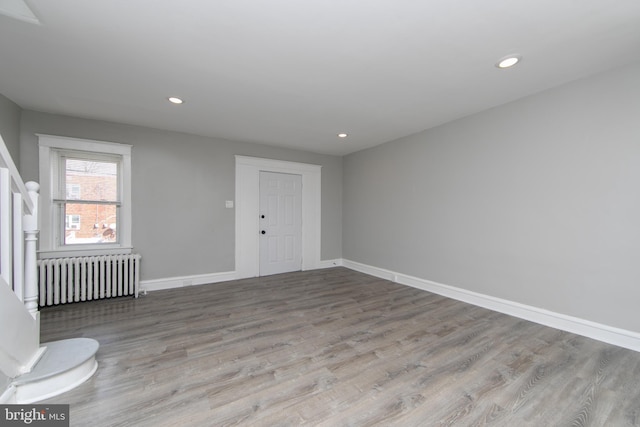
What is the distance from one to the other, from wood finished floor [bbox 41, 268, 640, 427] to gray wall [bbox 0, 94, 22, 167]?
2054 mm

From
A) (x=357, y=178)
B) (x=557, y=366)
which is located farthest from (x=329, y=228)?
(x=557, y=366)

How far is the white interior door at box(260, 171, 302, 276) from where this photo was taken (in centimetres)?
505

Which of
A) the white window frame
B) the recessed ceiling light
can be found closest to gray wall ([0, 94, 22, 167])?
the white window frame

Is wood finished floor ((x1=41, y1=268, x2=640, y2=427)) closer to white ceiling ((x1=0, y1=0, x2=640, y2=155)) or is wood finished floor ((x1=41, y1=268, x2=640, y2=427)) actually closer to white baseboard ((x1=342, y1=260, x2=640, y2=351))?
white baseboard ((x1=342, y1=260, x2=640, y2=351))

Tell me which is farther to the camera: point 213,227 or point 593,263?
point 213,227

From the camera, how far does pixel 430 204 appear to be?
4059 millimetres

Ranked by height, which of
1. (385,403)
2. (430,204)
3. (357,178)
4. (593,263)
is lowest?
(385,403)

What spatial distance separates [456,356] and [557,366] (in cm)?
75

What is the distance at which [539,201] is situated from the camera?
9.45 ft

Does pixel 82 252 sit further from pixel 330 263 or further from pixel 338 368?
pixel 330 263

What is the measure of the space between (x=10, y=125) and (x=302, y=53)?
3.68m

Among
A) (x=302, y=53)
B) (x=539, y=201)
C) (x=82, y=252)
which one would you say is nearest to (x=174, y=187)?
(x=82, y=252)

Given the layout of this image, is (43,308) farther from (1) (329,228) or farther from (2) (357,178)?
(2) (357,178)

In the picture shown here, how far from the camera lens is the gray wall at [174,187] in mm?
3576
